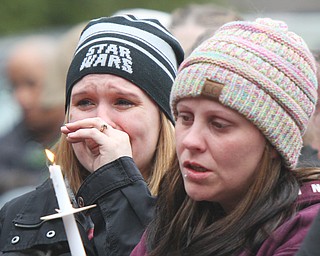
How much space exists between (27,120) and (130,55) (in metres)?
3.68

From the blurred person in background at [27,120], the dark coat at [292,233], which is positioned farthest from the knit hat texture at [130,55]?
the blurred person in background at [27,120]

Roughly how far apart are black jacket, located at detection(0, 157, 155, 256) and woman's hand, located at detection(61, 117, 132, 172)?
4cm

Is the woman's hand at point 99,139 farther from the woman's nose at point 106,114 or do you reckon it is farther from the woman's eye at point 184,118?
the woman's eye at point 184,118

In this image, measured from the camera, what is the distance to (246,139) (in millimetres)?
2896

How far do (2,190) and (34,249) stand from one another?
4.03m

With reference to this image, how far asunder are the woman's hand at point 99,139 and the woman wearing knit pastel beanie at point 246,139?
0.50 m

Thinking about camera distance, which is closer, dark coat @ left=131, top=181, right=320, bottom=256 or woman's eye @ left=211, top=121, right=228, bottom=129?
dark coat @ left=131, top=181, right=320, bottom=256

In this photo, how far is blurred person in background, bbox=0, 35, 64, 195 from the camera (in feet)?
22.8

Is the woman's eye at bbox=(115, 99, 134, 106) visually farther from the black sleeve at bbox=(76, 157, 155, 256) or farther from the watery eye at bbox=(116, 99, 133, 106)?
the black sleeve at bbox=(76, 157, 155, 256)

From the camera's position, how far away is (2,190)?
747 cm

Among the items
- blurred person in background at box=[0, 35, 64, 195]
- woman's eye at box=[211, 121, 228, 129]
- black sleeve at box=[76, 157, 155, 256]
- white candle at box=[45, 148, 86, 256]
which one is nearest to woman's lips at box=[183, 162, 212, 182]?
woman's eye at box=[211, 121, 228, 129]

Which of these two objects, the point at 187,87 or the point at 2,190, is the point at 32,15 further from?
the point at 187,87

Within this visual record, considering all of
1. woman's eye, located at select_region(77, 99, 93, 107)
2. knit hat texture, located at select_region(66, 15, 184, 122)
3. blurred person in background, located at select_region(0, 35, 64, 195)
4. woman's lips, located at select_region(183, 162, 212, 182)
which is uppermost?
blurred person in background, located at select_region(0, 35, 64, 195)

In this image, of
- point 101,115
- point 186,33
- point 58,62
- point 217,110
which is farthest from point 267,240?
point 58,62
